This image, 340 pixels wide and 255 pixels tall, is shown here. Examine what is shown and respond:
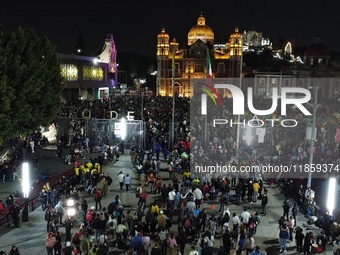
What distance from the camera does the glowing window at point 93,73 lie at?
6694 centimetres

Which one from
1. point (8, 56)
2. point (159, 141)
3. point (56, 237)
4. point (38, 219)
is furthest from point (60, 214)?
point (159, 141)

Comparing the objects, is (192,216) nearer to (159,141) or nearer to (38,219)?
(38,219)

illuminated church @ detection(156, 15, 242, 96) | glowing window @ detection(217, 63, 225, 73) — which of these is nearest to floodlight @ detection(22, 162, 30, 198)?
illuminated church @ detection(156, 15, 242, 96)

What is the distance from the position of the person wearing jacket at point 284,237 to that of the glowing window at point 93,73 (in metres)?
56.5

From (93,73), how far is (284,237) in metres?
61.5

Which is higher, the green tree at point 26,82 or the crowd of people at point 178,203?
the green tree at point 26,82

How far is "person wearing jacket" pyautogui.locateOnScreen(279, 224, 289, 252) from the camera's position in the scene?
13805mm

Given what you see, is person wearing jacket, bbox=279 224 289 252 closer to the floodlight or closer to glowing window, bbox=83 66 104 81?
the floodlight

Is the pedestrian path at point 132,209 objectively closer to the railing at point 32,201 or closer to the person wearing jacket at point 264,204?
the person wearing jacket at point 264,204

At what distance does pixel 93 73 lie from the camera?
2808 inches

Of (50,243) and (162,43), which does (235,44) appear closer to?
(162,43)

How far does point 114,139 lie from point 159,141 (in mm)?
3775

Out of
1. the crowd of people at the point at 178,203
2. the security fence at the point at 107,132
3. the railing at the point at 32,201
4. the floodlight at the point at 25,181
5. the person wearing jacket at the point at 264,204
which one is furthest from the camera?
the security fence at the point at 107,132

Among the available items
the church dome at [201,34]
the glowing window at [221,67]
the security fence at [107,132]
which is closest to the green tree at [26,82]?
the security fence at [107,132]
